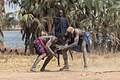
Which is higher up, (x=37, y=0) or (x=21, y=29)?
(x=37, y=0)

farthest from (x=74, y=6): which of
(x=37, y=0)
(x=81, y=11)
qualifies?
(x=37, y=0)

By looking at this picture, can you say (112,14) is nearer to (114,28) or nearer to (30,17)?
(114,28)

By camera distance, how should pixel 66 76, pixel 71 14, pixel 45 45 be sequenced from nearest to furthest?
1. pixel 66 76
2. pixel 45 45
3. pixel 71 14

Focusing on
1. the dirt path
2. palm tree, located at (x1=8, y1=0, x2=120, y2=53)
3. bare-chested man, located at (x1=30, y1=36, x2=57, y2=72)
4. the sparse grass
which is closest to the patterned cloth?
bare-chested man, located at (x1=30, y1=36, x2=57, y2=72)

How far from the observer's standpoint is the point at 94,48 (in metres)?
23.9

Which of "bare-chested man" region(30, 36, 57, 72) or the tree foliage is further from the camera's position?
the tree foliage

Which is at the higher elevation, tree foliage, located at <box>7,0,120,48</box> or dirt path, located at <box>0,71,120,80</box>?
tree foliage, located at <box>7,0,120,48</box>

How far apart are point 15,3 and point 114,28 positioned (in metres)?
6.02

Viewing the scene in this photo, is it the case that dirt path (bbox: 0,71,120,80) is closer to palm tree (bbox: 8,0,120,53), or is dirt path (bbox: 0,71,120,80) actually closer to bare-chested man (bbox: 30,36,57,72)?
bare-chested man (bbox: 30,36,57,72)

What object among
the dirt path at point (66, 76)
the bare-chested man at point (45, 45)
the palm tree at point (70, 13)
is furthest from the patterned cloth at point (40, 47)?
the palm tree at point (70, 13)

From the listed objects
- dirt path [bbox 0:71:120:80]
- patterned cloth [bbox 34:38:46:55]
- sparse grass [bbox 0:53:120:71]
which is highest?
patterned cloth [bbox 34:38:46:55]

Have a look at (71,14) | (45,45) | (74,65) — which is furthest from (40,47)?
(71,14)

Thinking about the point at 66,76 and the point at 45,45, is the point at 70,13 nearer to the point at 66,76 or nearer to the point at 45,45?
the point at 45,45

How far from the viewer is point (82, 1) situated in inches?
913
